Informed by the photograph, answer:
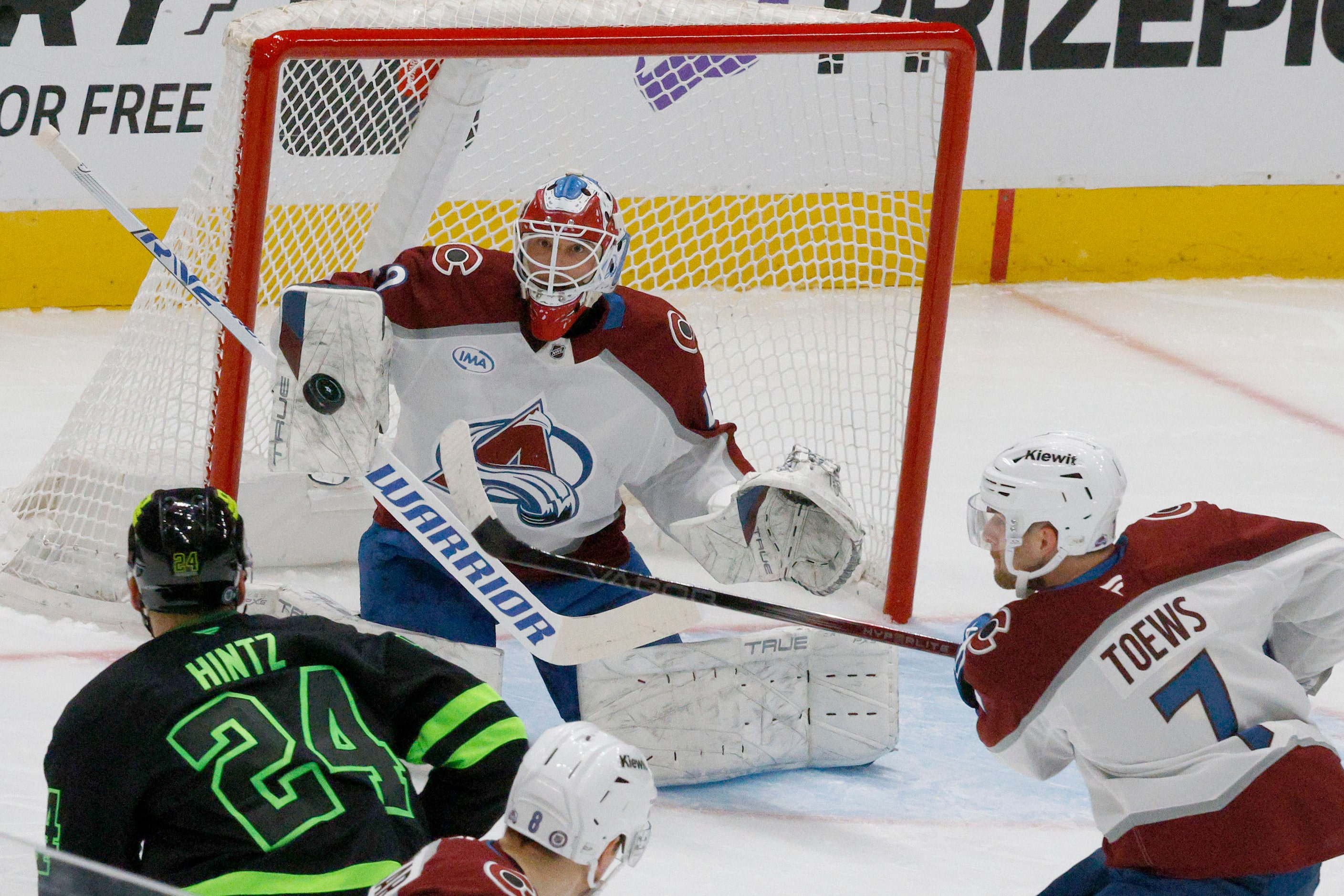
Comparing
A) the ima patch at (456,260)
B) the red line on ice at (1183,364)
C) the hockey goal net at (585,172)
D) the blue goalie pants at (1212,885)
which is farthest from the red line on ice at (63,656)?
the red line on ice at (1183,364)

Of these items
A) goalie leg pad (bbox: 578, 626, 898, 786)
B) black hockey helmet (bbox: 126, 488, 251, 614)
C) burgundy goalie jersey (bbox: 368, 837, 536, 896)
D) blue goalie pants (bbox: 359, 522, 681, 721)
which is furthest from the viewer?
blue goalie pants (bbox: 359, 522, 681, 721)

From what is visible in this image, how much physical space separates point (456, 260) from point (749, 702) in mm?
892

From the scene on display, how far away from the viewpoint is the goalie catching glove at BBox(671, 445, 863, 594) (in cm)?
277

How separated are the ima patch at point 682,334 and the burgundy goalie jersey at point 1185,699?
1035 millimetres

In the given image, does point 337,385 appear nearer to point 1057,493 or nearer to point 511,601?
point 511,601

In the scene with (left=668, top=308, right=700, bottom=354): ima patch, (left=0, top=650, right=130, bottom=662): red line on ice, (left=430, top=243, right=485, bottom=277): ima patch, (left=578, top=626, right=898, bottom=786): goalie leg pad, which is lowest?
(left=0, top=650, right=130, bottom=662): red line on ice

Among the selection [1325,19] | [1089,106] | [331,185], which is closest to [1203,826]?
[331,185]

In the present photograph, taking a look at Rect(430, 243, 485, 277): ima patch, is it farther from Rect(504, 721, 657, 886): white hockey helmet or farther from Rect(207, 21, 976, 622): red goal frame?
Rect(504, 721, 657, 886): white hockey helmet

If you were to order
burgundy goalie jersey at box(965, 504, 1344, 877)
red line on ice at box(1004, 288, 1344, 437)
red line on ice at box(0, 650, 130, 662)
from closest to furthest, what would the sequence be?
burgundy goalie jersey at box(965, 504, 1344, 877), red line on ice at box(0, 650, 130, 662), red line on ice at box(1004, 288, 1344, 437)

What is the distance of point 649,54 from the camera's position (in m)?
3.14

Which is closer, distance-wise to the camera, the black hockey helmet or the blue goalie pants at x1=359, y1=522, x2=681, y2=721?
the black hockey helmet

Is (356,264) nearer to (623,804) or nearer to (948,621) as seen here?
(948,621)

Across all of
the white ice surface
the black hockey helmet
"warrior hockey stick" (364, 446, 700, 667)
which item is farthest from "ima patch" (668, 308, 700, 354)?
the black hockey helmet

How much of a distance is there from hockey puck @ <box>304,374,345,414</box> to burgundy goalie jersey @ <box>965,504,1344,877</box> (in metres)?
1.10
